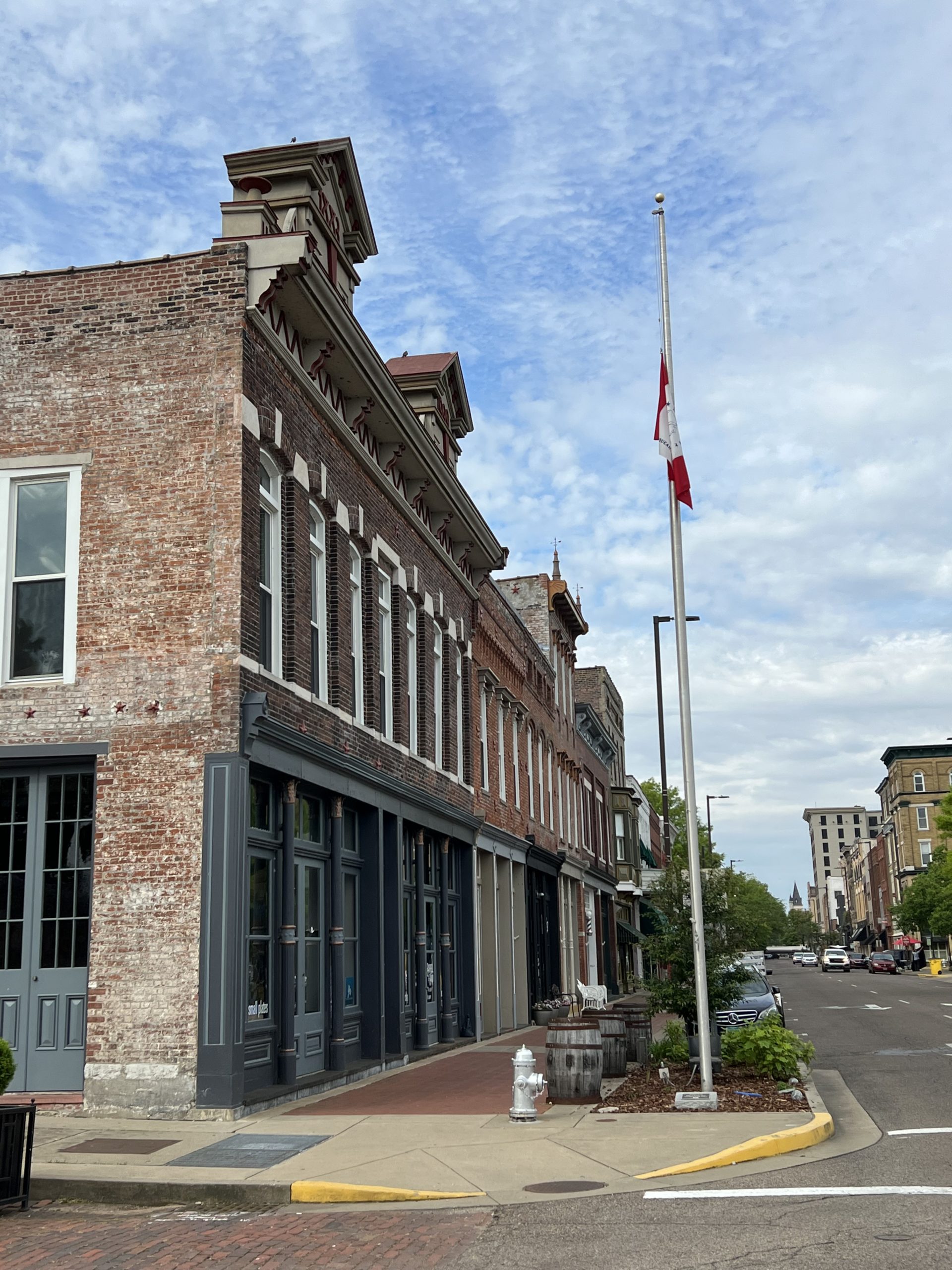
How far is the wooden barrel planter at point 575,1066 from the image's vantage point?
44.9 ft

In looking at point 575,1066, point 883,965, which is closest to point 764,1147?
point 575,1066

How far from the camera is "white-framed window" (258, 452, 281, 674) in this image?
49.4ft

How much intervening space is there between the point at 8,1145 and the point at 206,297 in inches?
367

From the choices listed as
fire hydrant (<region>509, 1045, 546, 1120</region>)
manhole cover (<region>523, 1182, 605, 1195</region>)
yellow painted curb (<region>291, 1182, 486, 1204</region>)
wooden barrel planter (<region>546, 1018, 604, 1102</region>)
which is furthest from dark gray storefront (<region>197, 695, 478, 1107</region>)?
manhole cover (<region>523, 1182, 605, 1195</region>)

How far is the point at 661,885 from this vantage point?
16703mm

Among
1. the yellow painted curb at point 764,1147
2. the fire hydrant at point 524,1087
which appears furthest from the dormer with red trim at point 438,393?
the yellow painted curb at point 764,1147

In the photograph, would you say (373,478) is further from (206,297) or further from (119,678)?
(119,678)

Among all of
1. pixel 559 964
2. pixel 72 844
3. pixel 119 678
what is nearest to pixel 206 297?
pixel 119 678

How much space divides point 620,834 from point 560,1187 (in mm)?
44710

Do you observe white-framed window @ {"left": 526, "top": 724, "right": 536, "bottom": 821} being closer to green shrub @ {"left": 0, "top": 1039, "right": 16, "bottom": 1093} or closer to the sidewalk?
the sidewalk

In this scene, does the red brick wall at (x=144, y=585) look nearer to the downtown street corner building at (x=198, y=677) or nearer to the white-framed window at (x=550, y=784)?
the downtown street corner building at (x=198, y=677)

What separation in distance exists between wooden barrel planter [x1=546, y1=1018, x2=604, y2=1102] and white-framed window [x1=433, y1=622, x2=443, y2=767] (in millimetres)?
9559

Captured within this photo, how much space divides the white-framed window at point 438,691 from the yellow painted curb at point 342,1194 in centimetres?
1389

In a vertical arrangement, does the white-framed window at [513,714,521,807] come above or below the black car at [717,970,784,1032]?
above
